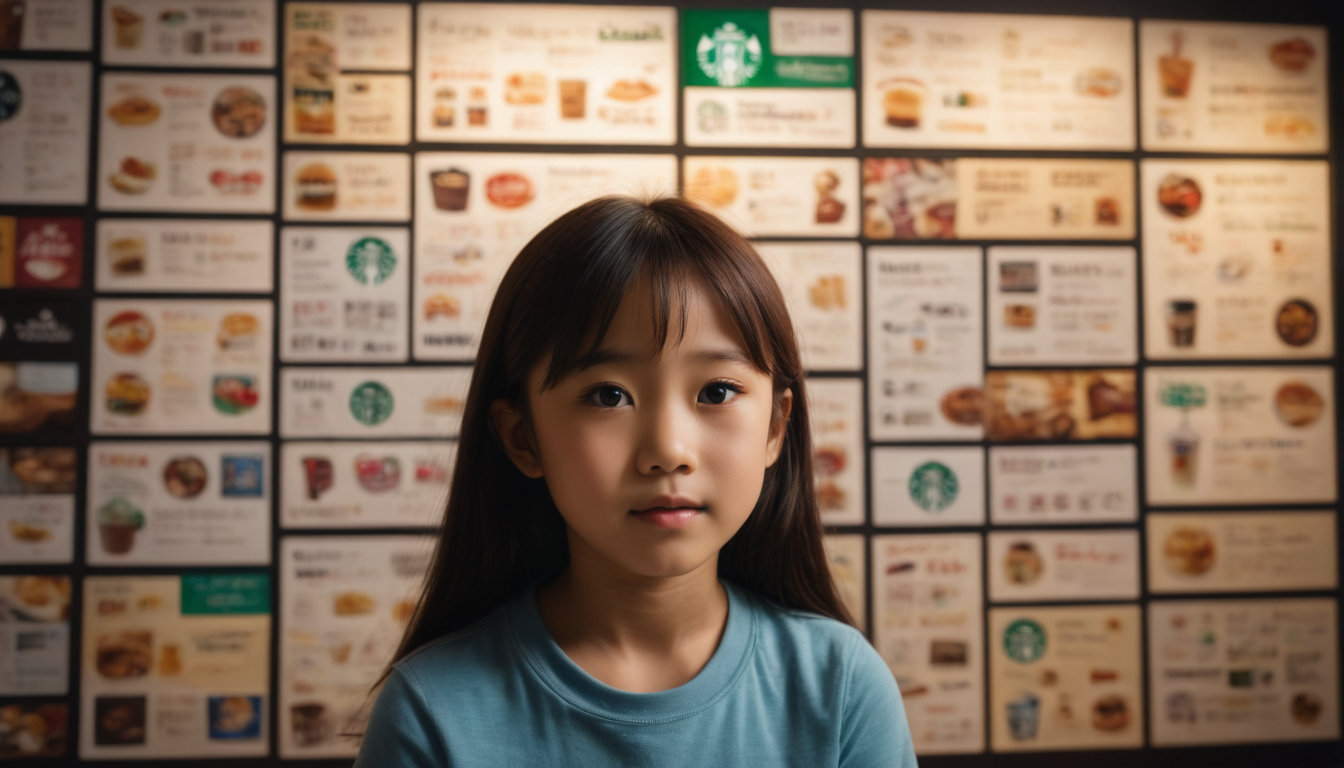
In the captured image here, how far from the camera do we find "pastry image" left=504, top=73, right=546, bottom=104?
1.72 meters

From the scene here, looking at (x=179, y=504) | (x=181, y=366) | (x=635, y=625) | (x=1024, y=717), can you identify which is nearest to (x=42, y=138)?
(x=181, y=366)

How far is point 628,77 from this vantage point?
5.69ft

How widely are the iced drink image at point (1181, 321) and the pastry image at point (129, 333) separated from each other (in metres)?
2.30

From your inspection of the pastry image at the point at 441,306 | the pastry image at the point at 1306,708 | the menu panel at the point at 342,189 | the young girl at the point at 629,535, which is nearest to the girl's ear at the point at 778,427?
the young girl at the point at 629,535

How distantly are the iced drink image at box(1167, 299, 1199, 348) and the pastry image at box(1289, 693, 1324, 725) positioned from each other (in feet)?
2.90

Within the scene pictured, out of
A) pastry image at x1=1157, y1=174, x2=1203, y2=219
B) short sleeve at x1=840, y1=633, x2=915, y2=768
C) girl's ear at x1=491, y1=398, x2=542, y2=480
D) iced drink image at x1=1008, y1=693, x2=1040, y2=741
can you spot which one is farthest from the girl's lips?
pastry image at x1=1157, y1=174, x2=1203, y2=219

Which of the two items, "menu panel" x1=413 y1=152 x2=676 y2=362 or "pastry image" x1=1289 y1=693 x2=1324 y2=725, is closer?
"menu panel" x1=413 y1=152 x2=676 y2=362

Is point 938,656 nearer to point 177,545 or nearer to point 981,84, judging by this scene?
point 981,84

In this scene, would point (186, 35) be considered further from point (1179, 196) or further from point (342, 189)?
point (1179, 196)

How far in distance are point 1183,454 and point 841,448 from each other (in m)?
0.82

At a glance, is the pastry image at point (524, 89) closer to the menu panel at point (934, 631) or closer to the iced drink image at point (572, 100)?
the iced drink image at point (572, 100)

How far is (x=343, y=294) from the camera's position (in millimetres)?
1704

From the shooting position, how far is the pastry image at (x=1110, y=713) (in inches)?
70.6

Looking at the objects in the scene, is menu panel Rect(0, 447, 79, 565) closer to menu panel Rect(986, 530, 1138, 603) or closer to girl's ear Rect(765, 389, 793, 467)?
girl's ear Rect(765, 389, 793, 467)
